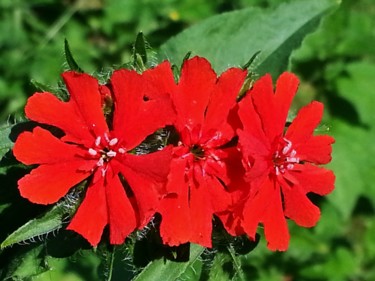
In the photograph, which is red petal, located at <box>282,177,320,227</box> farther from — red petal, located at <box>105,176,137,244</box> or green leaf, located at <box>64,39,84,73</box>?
green leaf, located at <box>64,39,84,73</box>

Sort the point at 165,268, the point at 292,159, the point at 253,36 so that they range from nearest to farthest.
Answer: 1. the point at 292,159
2. the point at 165,268
3. the point at 253,36

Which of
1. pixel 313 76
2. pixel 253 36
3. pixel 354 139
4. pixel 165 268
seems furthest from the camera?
pixel 313 76

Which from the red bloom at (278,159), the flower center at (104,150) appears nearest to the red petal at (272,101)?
the red bloom at (278,159)

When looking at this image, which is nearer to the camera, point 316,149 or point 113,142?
point 113,142

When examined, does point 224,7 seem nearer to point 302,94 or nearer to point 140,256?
point 302,94

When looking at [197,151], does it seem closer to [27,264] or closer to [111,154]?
[111,154]

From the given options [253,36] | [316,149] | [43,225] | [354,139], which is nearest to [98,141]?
[43,225]

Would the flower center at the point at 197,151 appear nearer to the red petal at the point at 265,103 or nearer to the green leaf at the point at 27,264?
the red petal at the point at 265,103

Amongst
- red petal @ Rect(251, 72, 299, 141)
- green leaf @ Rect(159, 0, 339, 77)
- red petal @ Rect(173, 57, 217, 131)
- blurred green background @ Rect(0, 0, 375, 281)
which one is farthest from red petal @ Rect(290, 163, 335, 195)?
blurred green background @ Rect(0, 0, 375, 281)
